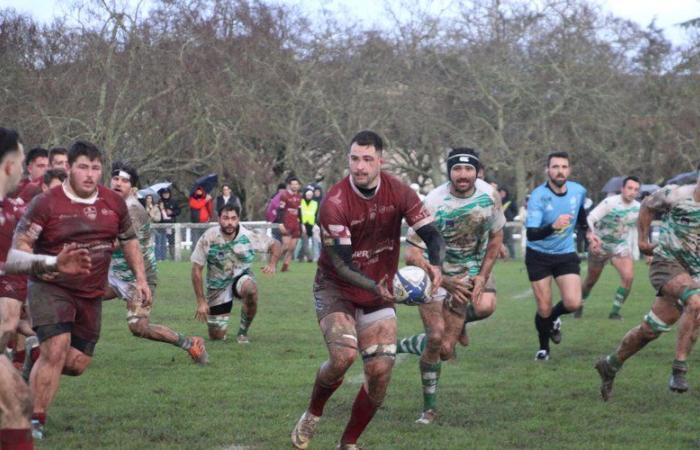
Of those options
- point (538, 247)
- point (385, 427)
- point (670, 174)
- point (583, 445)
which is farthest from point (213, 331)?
point (670, 174)

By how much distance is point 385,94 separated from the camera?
144ft

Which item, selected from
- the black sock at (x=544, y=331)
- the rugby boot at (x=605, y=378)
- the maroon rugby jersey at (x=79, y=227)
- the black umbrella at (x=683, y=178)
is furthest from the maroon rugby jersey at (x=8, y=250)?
the black umbrella at (x=683, y=178)

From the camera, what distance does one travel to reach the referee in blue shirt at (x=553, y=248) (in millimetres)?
12500

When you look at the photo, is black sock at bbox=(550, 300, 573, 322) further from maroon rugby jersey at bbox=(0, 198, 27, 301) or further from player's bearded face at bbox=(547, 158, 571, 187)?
maroon rugby jersey at bbox=(0, 198, 27, 301)

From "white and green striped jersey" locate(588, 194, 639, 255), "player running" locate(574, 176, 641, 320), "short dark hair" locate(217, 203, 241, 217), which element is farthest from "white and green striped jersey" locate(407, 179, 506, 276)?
"white and green striped jersey" locate(588, 194, 639, 255)

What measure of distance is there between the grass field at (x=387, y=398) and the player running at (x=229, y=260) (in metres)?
0.53

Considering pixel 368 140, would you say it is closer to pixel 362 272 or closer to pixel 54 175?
pixel 362 272

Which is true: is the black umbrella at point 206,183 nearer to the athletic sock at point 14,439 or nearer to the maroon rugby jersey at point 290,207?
the maroon rugby jersey at point 290,207

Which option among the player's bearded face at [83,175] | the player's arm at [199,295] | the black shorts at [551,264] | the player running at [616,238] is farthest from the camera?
the player running at [616,238]

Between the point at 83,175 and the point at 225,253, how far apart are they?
5.51 m

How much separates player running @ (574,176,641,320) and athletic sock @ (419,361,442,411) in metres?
7.80

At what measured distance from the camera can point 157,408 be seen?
9.38m

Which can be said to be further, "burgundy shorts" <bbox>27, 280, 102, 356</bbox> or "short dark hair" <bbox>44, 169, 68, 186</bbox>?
"short dark hair" <bbox>44, 169, 68, 186</bbox>

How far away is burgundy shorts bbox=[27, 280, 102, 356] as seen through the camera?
8.03 m
